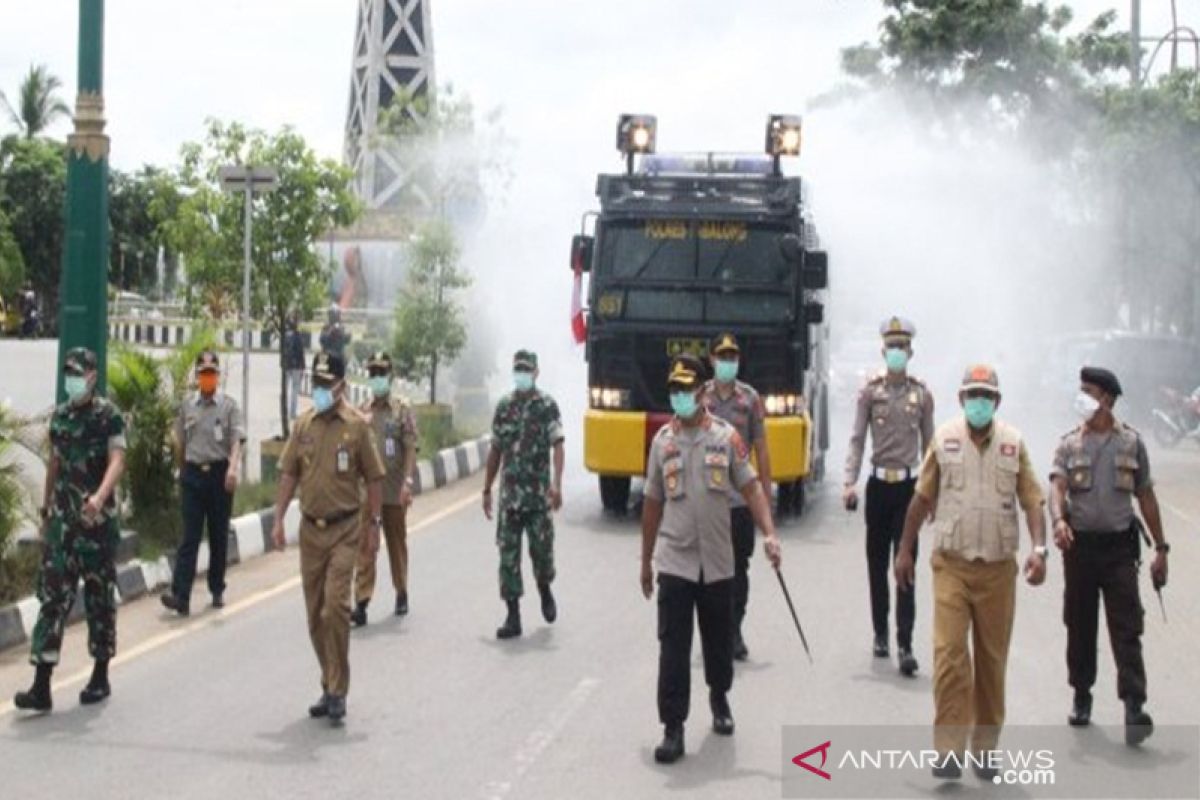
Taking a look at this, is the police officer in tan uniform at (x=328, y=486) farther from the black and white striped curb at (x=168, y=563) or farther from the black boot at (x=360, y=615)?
the black boot at (x=360, y=615)

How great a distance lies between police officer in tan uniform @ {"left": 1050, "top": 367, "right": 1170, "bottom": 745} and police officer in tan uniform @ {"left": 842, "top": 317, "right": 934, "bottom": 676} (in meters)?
1.80

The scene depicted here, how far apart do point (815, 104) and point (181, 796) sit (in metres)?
35.8

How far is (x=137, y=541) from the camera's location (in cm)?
1498

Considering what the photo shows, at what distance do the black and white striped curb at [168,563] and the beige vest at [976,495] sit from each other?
4.25 metres

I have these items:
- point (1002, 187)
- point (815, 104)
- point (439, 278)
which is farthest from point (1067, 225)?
point (439, 278)

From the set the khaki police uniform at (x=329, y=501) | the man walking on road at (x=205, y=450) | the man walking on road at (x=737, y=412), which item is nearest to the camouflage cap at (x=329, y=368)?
the khaki police uniform at (x=329, y=501)

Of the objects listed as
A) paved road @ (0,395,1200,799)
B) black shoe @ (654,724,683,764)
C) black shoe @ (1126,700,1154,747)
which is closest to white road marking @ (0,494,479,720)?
paved road @ (0,395,1200,799)

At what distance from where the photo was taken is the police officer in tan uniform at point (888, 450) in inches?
444

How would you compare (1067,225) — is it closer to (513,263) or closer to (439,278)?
(513,263)

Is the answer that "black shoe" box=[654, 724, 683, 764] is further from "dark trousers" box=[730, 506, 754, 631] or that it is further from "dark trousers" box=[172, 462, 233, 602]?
"dark trousers" box=[172, 462, 233, 602]

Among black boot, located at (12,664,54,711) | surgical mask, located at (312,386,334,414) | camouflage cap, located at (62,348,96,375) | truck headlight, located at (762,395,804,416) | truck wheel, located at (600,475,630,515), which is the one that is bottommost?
black boot, located at (12,664,54,711)

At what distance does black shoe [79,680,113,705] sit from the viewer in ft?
33.4

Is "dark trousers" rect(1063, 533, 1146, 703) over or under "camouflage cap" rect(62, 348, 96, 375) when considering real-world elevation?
under

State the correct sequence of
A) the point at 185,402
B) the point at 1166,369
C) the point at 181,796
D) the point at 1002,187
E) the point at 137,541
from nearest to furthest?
1. the point at 181,796
2. the point at 185,402
3. the point at 137,541
4. the point at 1166,369
5. the point at 1002,187
